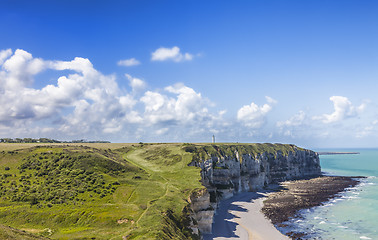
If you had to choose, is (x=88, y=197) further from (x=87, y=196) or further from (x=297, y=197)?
(x=297, y=197)

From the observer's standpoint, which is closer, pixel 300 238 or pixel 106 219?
pixel 106 219

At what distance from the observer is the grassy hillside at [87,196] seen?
44.6 m

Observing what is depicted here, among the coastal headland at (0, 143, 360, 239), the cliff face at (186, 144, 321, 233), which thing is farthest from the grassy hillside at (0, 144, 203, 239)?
the cliff face at (186, 144, 321, 233)

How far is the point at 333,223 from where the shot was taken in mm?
73000

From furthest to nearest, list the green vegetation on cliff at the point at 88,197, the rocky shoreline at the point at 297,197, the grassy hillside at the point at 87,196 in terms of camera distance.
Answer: the rocky shoreline at the point at 297,197
the grassy hillside at the point at 87,196
the green vegetation on cliff at the point at 88,197

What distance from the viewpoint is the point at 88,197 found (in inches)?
2338

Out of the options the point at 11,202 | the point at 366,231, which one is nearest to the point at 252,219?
the point at 366,231

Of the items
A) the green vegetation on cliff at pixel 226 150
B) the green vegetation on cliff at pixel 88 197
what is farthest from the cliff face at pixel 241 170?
the green vegetation on cliff at pixel 88 197

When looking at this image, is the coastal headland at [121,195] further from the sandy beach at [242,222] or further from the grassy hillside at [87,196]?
the sandy beach at [242,222]

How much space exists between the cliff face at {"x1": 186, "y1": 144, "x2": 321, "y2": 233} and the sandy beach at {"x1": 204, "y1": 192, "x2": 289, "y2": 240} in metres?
3.81

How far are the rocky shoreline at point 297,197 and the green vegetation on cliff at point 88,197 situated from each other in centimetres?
2919

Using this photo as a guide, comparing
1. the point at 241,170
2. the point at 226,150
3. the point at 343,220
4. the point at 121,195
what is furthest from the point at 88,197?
the point at 226,150

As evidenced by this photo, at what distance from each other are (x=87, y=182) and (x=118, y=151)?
72187 mm

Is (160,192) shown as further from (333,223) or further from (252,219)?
(333,223)
